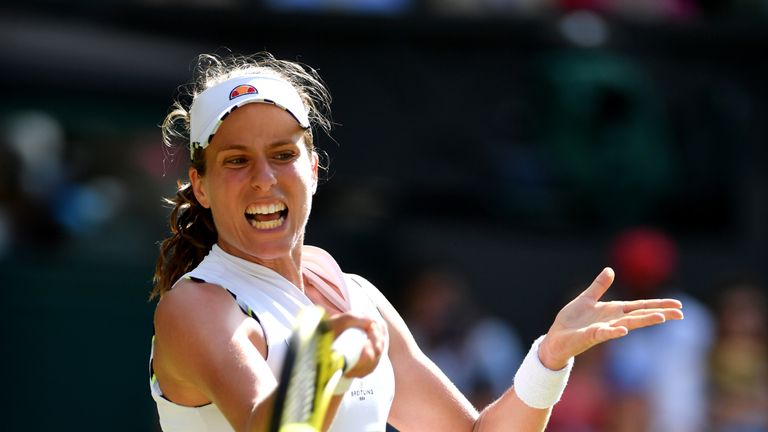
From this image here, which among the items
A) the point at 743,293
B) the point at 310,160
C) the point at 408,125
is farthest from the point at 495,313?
the point at 310,160

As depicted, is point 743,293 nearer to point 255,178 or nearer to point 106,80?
point 106,80

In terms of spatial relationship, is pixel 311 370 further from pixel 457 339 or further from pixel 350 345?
pixel 457 339

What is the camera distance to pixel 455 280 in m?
8.08

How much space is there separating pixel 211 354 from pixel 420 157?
5.83 metres

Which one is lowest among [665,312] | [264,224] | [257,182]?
[665,312]

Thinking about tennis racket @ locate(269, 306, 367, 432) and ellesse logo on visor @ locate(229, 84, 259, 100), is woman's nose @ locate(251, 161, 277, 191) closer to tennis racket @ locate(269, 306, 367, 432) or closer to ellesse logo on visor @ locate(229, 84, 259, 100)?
ellesse logo on visor @ locate(229, 84, 259, 100)

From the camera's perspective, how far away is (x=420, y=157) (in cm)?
875

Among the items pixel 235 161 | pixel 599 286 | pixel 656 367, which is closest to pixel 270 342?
pixel 235 161

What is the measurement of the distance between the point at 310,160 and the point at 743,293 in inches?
174

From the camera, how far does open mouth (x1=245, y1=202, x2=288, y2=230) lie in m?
3.27


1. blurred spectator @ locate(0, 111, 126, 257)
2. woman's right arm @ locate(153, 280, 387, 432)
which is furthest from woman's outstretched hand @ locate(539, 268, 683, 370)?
blurred spectator @ locate(0, 111, 126, 257)

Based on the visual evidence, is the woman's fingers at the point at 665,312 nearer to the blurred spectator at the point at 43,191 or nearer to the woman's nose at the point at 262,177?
the woman's nose at the point at 262,177

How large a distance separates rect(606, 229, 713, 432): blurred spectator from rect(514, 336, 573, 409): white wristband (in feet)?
12.0

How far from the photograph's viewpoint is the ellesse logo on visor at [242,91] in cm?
323
